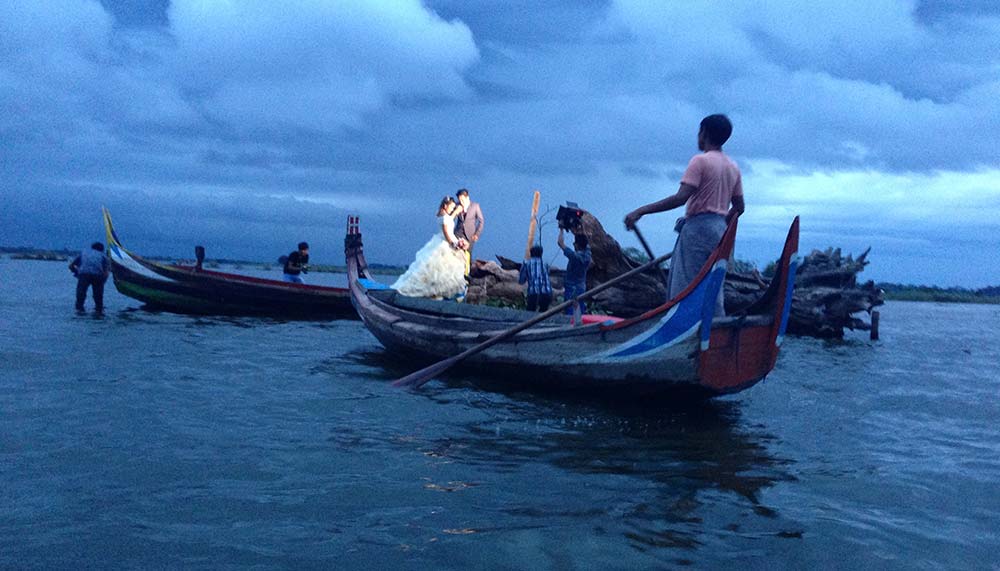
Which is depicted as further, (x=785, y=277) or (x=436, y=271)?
(x=436, y=271)

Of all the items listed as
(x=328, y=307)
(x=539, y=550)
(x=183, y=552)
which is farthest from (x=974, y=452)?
(x=328, y=307)

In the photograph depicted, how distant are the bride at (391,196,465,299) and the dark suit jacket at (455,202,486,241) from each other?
20cm

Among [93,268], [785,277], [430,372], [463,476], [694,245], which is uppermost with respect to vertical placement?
[694,245]

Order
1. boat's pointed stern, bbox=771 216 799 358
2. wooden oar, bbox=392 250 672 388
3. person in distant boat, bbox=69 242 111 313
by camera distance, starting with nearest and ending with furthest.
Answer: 1. boat's pointed stern, bbox=771 216 799 358
2. wooden oar, bbox=392 250 672 388
3. person in distant boat, bbox=69 242 111 313

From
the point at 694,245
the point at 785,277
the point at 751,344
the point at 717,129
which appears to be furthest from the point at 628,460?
the point at 717,129

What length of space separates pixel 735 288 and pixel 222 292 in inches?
539

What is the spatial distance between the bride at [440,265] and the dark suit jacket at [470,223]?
0.20 meters

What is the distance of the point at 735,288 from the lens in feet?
60.3

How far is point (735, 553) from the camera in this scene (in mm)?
3529

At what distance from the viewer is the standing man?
12664 mm

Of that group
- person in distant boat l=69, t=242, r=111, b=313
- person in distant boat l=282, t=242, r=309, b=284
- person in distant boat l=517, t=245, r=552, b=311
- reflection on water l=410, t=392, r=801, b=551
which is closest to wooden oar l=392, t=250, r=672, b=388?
reflection on water l=410, t=392, r=801, b=551

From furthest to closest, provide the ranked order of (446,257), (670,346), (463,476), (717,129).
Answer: (446,257), (717,129), (670,346), (463,476)

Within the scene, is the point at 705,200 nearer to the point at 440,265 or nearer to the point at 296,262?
the point at 440,265

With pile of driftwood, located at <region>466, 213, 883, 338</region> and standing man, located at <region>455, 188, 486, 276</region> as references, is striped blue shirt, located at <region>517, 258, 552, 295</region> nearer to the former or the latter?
standing man, located at <region>455, 188, 486, 276</region>
